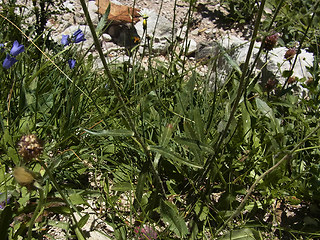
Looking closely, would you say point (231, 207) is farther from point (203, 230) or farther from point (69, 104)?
point (69, 104)

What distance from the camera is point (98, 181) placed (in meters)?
1.78

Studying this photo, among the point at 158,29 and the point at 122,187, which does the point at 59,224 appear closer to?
the point at 122,187

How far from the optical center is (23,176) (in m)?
0.95

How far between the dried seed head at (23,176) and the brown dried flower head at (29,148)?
60 millimetres

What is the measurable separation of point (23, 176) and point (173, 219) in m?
0.70

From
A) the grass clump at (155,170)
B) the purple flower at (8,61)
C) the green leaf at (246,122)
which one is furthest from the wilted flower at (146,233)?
the purple flower at (8,61)

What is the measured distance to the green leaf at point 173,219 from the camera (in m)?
1.47

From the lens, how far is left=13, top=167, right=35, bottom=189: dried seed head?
3.07ft

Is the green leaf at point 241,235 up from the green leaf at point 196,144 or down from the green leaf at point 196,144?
down

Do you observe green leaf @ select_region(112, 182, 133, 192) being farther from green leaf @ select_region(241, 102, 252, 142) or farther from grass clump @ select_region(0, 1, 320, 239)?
green leaf @ select_region(241, 102, 252, 142)

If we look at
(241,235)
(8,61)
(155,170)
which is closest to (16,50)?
(8,61)

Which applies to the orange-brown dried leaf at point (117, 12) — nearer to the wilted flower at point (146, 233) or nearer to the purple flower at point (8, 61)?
the purple flower at point (8, 61)

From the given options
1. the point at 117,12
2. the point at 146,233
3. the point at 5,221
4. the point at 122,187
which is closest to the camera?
the point at 5,221

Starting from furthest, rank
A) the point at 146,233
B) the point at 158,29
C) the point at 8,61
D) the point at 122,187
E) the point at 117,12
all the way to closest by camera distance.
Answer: the point at 158,29 < the point at 117,12 < the point at 8,61 < the point at 122,187 < the point at 146,233
